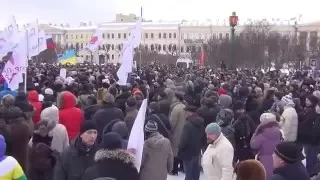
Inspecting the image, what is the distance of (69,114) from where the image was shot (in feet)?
28.3

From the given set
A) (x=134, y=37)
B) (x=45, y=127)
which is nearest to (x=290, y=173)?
(x=45, y=127)

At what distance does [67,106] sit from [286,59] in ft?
159

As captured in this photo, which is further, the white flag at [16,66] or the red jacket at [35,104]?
the white flag at [16,66]

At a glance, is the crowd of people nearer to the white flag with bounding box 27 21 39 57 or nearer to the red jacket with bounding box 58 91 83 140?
the red jacket with bounding box 58 91 83 140

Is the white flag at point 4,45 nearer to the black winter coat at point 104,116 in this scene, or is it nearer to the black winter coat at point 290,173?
the black winter coat at point 104,116

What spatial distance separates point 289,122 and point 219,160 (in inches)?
137

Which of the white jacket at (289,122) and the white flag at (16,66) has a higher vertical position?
the white flag at (16,66)

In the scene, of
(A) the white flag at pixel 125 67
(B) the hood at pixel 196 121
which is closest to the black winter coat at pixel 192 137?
(B) the hood at pixel 196 121

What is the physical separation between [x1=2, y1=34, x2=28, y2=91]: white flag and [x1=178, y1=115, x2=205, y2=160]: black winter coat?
421cm

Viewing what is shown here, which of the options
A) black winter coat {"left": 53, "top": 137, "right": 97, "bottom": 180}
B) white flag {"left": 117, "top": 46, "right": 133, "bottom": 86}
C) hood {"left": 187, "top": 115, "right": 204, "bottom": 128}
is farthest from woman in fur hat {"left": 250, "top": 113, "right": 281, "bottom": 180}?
white flag {"left": 117, "top": 46, "right": 133, "bottom": 86}

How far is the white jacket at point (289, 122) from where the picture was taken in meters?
9.96

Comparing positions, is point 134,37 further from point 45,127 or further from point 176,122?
point 45,127

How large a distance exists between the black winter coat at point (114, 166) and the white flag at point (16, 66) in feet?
21.5

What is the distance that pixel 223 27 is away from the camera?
111m
